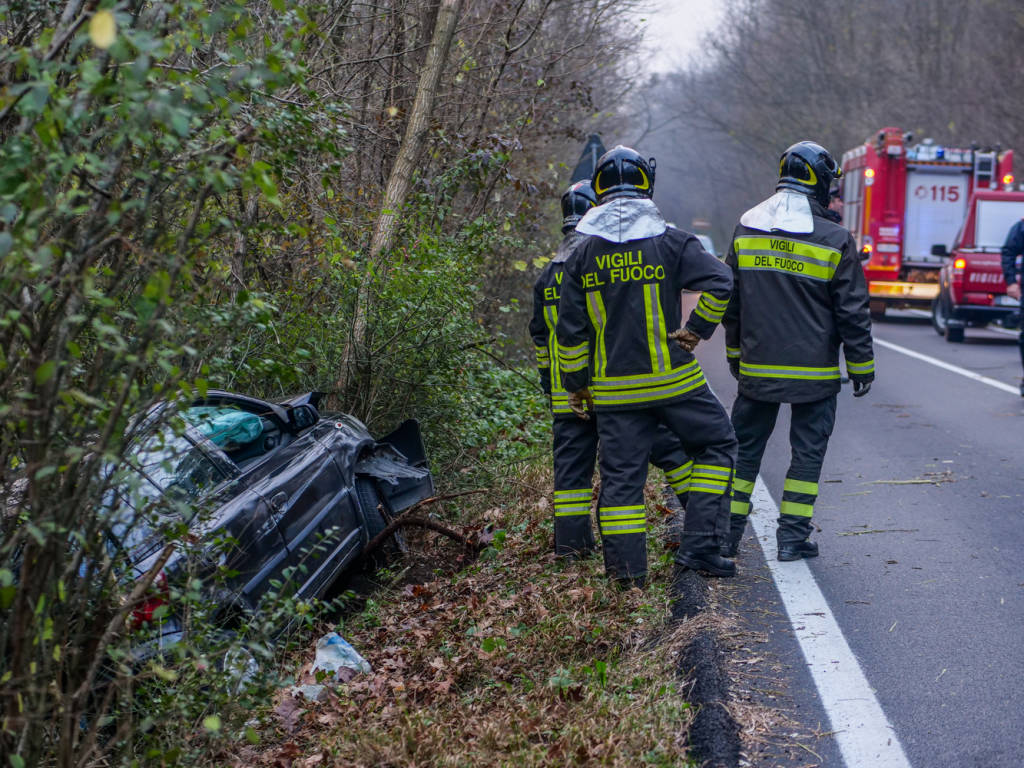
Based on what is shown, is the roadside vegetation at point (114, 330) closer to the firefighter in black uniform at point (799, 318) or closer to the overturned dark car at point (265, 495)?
the overturned dark car at point (265, 495)

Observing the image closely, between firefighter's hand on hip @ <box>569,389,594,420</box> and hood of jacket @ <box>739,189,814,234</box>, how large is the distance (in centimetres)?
118

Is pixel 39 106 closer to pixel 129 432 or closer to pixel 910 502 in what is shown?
pixel 129 432

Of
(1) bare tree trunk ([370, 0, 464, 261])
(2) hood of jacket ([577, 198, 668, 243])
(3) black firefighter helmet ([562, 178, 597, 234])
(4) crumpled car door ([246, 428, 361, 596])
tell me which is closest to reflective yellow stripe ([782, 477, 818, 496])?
(2) hood of jacket ([577, 198, 668, 243])

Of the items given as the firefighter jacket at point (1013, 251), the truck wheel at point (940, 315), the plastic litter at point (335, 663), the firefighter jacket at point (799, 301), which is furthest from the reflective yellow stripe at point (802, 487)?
the truck wheel at point (940, 315)

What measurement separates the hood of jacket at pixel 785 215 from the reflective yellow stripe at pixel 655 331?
33.0 inches

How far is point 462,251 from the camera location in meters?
8.35

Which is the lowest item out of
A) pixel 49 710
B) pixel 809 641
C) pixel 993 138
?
pixel 809 641

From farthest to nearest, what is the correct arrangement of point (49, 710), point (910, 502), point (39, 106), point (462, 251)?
point (462, 251) < point (910, 502) < point (49, 710) < point (39, 106)

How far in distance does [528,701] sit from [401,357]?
153 inches

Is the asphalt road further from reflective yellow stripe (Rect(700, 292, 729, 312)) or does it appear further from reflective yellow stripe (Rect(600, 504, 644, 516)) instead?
reflective yellow stripe (Rect(700, 292, 729, 312))

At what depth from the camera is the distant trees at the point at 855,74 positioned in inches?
1372

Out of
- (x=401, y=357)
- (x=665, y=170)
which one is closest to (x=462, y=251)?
(x=401, y=357)

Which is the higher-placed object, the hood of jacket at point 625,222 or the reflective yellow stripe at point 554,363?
the hood of jacket at point 625,222

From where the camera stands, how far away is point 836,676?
4.41 meters
